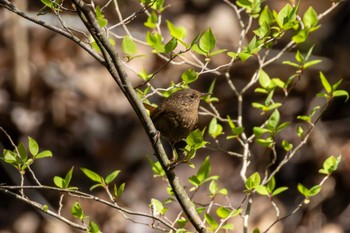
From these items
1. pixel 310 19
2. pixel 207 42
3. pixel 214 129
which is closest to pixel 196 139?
pixel 207 42

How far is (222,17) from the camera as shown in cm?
579

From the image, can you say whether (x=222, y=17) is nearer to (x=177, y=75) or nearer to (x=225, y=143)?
(x=177, y=75)

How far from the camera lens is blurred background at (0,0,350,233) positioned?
518 cm

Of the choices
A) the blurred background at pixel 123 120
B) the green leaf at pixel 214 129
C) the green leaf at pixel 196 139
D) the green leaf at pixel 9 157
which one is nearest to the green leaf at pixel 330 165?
the green leaf at pixel 214 129

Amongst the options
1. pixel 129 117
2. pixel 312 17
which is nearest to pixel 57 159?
pixel 129 117

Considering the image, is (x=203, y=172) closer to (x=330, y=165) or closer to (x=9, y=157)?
(x=330, y=165)

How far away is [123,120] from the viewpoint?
5480 mm

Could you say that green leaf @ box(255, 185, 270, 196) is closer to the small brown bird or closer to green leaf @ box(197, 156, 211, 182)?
green leaf @ box(197, 156, 211, 182)

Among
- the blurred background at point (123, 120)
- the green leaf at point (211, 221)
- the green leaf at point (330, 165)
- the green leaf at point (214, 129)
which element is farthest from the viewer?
the blurred background at point (123, 120)

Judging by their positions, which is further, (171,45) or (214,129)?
(214,129)

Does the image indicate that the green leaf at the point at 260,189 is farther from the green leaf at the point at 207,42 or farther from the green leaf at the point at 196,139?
the green leaf at the point at 207,42

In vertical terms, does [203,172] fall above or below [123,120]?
below

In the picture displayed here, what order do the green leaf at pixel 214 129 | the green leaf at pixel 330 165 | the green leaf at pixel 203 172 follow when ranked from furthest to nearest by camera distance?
the green leaf at pixel 214 129
the green leaf at pixel 330 165
the green leaf at pixel 203 172

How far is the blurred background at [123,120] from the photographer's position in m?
5.18
